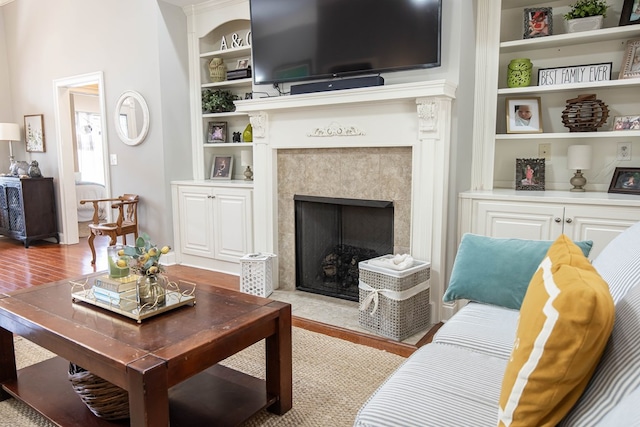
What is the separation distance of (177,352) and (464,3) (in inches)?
106

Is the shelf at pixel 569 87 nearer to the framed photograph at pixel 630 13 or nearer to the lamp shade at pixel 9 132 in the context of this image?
the framed photograph at pixel 630 13

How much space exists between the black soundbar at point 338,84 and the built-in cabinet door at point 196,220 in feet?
4.69

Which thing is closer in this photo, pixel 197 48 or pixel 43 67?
pixel 197 48

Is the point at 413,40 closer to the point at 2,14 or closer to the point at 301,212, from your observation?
A: the point at 301,212

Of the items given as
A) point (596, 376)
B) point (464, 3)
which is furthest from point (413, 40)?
point (596, 376)

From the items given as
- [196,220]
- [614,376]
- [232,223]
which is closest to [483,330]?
[614,376]

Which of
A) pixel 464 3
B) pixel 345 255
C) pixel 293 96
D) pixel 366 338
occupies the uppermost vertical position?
pixel 464 3

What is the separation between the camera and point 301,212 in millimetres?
3682

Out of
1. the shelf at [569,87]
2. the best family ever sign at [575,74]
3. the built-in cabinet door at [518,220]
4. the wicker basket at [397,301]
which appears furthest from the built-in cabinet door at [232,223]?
the best family ever sign at [575,74]

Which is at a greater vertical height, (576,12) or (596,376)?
(576,12)

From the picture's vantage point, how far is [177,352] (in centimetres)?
149

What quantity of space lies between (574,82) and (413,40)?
3.68ft

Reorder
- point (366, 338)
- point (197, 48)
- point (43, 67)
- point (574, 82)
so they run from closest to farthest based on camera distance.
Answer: point (366, 338) < point (574, 82) < point (197, 48) < point (43, 67)

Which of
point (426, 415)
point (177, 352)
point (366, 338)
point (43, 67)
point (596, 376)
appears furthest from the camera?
point (43, 67)
